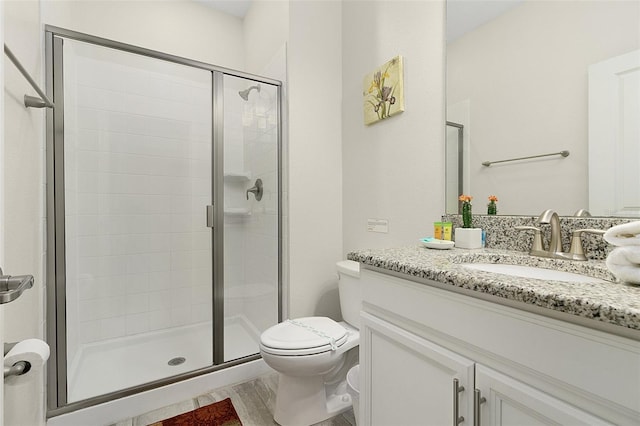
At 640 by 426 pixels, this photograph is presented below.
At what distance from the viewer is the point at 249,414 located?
1482mm

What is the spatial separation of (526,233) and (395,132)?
798mm

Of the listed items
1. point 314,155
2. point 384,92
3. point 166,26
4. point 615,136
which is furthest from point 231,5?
point 615,136

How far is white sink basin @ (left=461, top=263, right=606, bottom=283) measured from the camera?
0.80 meters

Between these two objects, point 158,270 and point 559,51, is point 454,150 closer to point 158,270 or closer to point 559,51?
point 559,51

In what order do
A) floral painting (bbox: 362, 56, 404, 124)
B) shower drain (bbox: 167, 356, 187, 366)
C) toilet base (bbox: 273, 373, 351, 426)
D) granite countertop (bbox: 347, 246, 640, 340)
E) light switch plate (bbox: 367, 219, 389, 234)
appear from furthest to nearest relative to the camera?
shower drain (bbox: 167, 356, 187, 366)
light switch plate (bbox: 367, 219, 389, 234)
floral painting (bbox: 362, 56, 404, 124)
toilet base (bbox: 273, 373, 351, 426)
granite countertop (bbox: 347, 246, 640, 340)

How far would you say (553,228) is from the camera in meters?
0.97

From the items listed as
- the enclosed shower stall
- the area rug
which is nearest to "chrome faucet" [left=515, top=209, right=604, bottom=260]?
the enclosed shower stall

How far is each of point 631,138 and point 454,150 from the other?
0.56 metres

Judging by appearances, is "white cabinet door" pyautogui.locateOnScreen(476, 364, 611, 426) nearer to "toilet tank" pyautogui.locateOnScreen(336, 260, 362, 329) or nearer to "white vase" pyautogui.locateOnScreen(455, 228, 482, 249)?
"white vase" pyautogui.locateOnScreen(455, 228, 482, 249)

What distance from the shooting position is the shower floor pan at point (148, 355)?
1.57 meters

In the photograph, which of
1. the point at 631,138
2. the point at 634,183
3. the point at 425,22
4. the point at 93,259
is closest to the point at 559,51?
the point at 631,138

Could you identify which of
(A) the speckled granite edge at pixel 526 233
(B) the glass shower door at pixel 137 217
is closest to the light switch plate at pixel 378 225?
(A) the speckled granite edge at pixel 526 233

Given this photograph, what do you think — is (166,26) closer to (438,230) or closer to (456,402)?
(438,230)

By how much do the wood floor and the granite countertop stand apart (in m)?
1.03
